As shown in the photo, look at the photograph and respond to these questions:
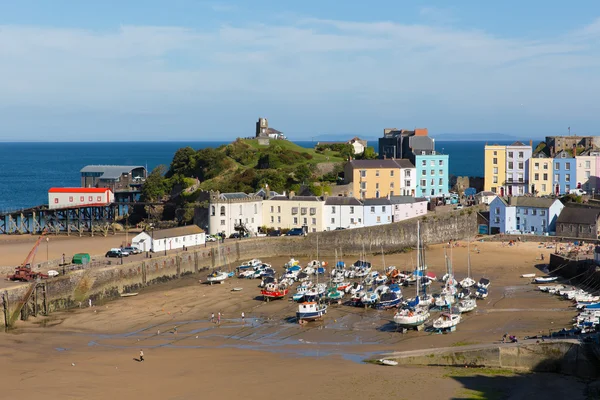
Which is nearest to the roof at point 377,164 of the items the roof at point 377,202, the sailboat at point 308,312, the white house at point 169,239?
the roof at point 377,202

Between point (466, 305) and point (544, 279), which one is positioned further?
point (544, 279)

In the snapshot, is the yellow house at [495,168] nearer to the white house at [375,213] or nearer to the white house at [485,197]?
the white house at [485,197]

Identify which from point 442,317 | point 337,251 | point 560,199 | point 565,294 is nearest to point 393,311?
point 442,317

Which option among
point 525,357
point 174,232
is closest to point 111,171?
point 174,232

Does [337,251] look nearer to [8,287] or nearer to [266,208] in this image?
[266,208]

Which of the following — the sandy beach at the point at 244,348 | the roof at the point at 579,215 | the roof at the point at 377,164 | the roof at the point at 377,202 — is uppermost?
the roof at the point at 377,164

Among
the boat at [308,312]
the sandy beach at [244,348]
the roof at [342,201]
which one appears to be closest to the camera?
the sandy beach at [244,348]

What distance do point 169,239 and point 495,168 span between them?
3476cm

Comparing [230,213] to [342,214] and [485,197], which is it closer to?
[342,214]

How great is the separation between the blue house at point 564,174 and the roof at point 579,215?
9.73 metres

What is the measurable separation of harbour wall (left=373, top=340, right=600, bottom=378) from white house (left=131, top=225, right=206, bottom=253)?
25.8 meters

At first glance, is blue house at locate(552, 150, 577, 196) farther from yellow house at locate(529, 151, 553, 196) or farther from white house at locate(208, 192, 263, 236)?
white house at locate(208, 192, 263, 236)

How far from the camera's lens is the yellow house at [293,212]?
6272 cm

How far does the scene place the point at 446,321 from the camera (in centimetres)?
3691
